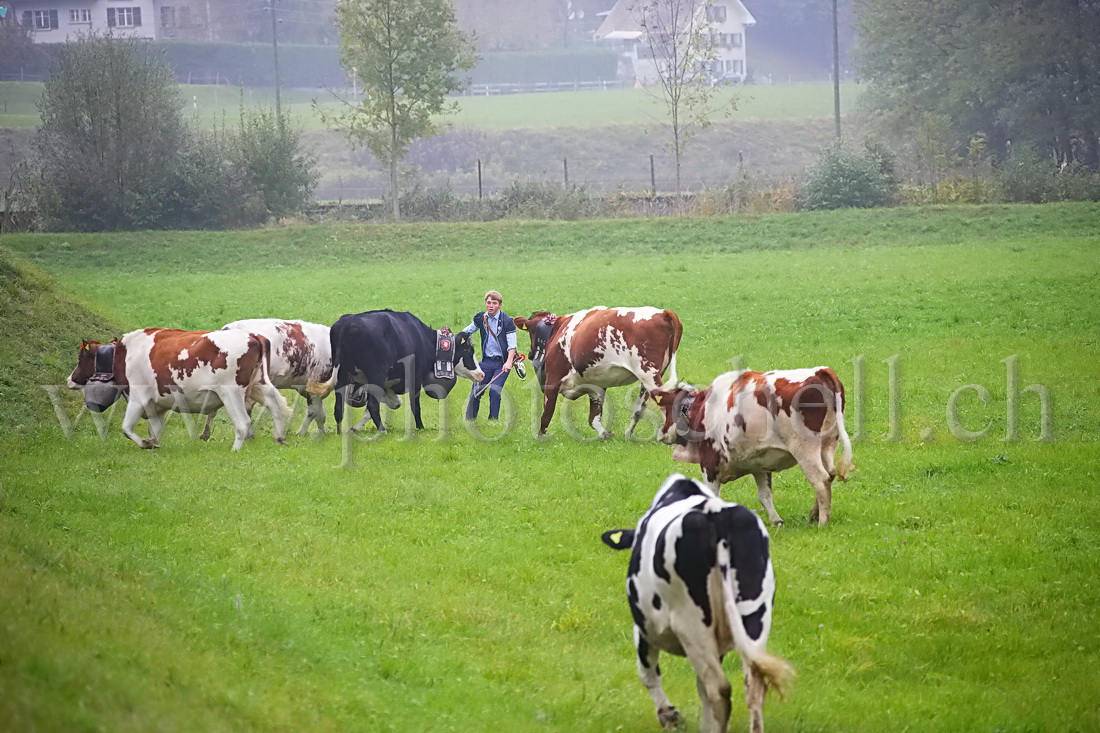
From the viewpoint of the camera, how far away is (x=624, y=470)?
48.2 feet

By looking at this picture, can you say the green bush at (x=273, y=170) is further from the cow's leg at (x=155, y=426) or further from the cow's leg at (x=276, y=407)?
the cow's leg at (x=276, y=407)

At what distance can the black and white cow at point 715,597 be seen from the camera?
20.8ft

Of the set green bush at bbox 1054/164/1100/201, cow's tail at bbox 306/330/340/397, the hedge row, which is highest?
the hedge row

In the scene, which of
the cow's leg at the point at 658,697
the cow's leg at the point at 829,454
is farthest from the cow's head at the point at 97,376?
the cow's leg at the point at 658,697

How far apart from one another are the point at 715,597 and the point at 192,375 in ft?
37.6

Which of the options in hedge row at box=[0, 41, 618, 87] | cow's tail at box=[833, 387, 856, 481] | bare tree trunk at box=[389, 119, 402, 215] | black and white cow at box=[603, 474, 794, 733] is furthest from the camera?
hedge row at box=[0, 41, 618, 87]

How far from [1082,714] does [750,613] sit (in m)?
2.67

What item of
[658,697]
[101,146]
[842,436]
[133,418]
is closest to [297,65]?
[101,146]

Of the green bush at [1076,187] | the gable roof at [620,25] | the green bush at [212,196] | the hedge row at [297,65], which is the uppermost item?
→ the gable roof at [620,25]

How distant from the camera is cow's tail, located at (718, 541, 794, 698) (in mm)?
6137

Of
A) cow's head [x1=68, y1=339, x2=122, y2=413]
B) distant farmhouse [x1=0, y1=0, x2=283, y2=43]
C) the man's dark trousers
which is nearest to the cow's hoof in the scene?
the man's dark trousers

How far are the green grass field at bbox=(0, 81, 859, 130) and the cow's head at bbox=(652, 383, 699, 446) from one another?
70.7 metres

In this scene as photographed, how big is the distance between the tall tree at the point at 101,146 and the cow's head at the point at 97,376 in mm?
34061

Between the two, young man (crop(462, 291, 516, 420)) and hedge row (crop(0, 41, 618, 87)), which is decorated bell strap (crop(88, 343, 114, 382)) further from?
hedge row (crop(0, 41, 618, 87))
